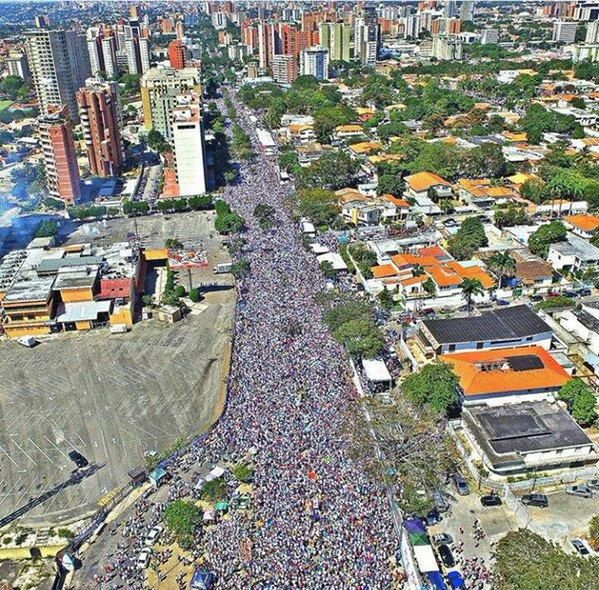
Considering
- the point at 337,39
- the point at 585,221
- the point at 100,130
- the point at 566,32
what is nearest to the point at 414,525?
the point at 585,221

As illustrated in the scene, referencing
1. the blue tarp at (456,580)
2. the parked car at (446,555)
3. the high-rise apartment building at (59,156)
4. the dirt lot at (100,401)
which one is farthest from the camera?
the high-rise apartment building at (59,156)

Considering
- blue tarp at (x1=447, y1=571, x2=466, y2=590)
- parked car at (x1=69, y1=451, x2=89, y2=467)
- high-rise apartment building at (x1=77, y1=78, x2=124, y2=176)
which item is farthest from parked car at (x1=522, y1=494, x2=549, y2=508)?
high-rise apartment building at (x1=77, y1=78, x2=124, y2=176)

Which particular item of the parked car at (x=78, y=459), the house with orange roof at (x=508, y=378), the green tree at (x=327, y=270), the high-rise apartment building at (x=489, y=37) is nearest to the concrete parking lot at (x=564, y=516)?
the house with orange roof at (x=508, y=378)

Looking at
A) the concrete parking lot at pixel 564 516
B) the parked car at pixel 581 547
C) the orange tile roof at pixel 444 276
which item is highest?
the orange tile roof at pixel 444 276

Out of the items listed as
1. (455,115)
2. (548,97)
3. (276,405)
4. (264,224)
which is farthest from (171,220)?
(548,97)

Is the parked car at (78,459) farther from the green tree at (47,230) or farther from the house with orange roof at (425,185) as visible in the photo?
the house with orange roof at (425,185)
